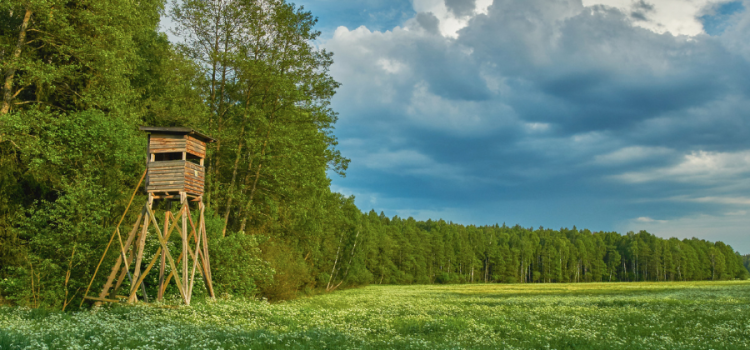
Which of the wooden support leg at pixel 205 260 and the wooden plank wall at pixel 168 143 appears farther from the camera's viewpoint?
the wooden support leg at pixel 205 260

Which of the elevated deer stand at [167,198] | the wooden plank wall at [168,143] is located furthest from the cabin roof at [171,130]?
the wooden plank wall at [168,143]

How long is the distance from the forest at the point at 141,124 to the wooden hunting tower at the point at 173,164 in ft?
8.26

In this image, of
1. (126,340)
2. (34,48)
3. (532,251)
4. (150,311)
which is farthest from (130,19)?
(532,251)

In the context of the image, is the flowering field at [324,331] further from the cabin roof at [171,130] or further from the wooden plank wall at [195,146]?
the cabin roof at [171,130]

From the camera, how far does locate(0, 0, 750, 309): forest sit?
2167 centimetres

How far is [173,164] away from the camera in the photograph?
22.3 m

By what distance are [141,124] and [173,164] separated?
375 inches

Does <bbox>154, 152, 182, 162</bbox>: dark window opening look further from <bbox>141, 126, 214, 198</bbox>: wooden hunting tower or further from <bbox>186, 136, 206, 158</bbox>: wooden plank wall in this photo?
<bbox>186, 136, 206, 158</bbox>: wooden plank wall

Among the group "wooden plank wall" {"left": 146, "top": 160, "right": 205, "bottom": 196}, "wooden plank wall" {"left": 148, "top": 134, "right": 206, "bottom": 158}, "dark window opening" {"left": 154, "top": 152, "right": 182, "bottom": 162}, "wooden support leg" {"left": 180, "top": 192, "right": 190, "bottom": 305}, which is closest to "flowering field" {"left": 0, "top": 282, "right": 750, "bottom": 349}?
"wooden support leg" {"left": 180, "top": 192, "right": 190, "bottom": 305}

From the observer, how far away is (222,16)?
3088 cm

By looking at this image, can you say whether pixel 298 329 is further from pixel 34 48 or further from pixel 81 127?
pixel 34 48

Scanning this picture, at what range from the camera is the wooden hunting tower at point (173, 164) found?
22.3 meters

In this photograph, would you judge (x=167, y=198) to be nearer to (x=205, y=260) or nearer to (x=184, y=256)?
(x=184, y=256)

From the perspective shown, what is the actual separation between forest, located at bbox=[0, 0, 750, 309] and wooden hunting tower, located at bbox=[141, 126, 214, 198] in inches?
99.1
